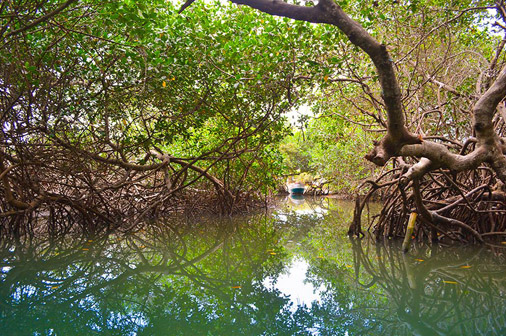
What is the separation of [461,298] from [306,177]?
22.3 metres

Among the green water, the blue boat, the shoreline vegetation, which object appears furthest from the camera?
the blue boat

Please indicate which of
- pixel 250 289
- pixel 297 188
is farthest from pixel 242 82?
pixel 297 188

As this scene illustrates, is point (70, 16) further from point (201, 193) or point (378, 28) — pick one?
point (201, 193)

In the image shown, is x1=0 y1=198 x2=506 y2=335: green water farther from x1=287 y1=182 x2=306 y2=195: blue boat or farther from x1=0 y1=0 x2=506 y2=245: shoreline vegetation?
x1=287 y1=182 x2=306 y2=195: blue boat

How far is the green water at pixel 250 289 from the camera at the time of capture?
1.96 meters

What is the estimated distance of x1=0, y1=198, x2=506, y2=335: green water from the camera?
196cm

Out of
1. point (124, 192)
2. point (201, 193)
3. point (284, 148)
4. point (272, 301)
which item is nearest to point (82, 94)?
point (272, 301)

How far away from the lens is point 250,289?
8.77ft

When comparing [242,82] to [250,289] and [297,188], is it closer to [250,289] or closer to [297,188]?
[250,289]

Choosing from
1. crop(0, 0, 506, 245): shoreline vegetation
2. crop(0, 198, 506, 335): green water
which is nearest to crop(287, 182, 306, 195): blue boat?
crop(0, 0, 506, 245): shoreline vegetation

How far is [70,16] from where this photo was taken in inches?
136

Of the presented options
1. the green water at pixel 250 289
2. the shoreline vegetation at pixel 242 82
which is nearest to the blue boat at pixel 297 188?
the shoreline vegetation at pixel 242 82

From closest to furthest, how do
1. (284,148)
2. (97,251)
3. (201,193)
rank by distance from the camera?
(97,251) → (201,193) → (284,148)

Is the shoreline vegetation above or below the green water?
above
